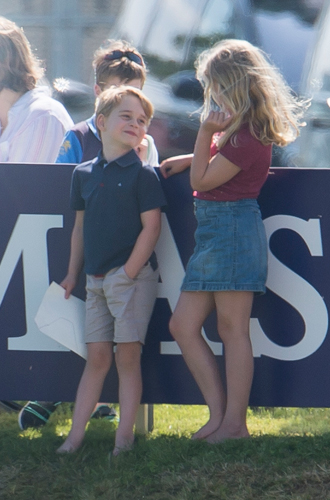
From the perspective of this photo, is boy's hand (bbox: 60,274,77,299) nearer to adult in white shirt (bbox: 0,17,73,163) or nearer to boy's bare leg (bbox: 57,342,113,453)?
boy's bare leg (bbox: 57,342,113,453)

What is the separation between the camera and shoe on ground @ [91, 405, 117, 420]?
166 inches

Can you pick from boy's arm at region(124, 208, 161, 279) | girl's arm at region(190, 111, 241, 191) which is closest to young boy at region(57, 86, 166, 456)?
boy's arm at region(124, 208, 161, 279)

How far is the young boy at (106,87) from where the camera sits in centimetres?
378

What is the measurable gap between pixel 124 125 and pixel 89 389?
111cm

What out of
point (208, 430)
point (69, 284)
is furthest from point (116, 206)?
point (208, 430)

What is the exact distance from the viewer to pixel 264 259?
132 inches

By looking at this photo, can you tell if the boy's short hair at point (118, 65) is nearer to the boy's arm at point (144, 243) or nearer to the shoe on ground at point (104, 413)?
the boy's arm at point (144, 243)

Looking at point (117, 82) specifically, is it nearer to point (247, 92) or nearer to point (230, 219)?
point (247, 92)

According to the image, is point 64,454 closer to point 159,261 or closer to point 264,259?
point 159,261

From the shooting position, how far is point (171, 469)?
3.18 meters

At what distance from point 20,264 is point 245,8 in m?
3.64

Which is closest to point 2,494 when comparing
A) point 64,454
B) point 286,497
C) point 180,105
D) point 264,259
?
point 64,454

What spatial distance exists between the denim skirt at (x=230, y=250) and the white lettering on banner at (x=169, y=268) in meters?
0.20

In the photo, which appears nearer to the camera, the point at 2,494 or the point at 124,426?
the point at 2,494
